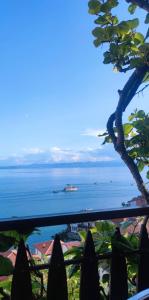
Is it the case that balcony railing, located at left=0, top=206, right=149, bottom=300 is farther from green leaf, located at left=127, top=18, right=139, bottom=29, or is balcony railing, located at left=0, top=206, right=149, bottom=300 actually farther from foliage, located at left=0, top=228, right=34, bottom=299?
green leaf, located at left=127, top=18, right=139, bottom=29

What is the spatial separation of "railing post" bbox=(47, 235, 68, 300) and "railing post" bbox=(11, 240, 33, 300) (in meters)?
0.08

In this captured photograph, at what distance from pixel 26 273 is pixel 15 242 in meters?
0.11

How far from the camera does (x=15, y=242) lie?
1.08 metres

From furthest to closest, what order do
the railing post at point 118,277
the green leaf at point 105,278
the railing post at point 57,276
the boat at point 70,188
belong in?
the boat at point 70,188, the green leaf at point 105,278, the railing post at point 118,277, the railing post at point 57,276

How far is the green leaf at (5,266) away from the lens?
3.36 ft

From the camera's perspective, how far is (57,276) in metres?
1.10

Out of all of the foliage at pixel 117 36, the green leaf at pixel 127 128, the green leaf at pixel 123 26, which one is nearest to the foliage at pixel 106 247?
the green leaf at pixel 127 128

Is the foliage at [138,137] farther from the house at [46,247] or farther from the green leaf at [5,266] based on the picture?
the green leaf at [5,266]

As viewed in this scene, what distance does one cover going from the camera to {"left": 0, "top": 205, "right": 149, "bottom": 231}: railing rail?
38.8 inches

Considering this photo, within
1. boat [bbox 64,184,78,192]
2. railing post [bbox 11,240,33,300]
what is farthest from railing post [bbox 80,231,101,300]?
boat [bbox 64,184,78,192]

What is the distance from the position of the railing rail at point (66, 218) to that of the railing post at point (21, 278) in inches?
4.1

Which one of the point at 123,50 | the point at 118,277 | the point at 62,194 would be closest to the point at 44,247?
the point at 118,277

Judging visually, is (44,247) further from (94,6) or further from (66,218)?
(94,6)

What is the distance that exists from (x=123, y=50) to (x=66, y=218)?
963 millimetres
